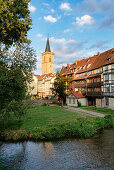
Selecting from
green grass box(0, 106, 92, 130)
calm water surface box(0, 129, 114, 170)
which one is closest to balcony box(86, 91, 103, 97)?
green grass box(0, 106, 92, 130)

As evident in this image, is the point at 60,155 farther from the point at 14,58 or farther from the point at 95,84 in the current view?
the point at 95,84

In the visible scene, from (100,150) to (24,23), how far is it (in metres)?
12.0

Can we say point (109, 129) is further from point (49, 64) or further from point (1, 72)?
point (49, 64)

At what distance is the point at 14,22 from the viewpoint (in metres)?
9.29

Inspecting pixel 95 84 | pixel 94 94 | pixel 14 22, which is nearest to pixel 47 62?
pixel 95 84

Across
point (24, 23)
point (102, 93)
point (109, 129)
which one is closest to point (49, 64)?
point (102, 93)

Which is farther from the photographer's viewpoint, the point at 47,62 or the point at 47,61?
the point at 47,62

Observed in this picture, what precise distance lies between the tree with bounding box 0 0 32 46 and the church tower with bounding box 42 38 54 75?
100 meters

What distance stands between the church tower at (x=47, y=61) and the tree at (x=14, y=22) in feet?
330

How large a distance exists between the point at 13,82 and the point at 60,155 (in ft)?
23.9

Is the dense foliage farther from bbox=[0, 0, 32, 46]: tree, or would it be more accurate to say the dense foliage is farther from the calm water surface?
the calm water surface

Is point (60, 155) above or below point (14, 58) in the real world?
below

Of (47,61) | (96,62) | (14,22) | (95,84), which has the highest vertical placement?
(47,61)

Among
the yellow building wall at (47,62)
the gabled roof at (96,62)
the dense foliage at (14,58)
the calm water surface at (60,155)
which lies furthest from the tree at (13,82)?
the yellow building wall at (47,62)
